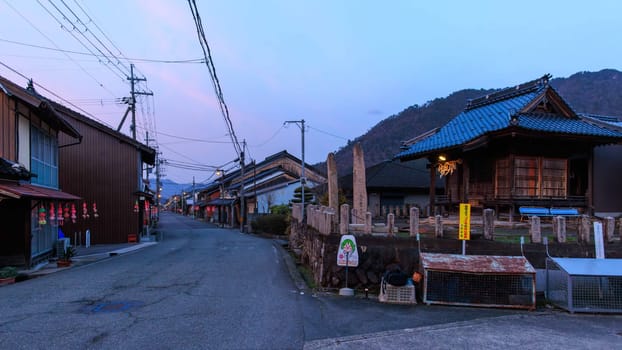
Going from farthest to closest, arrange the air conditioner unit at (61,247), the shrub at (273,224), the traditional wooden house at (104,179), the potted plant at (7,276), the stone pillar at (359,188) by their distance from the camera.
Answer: the shrub at (273,224) → the traditional wooden house at (104,179) → the air conditioner unit at (61,247) → the stone pillar at (359,188) → the potted plant at (7,276)

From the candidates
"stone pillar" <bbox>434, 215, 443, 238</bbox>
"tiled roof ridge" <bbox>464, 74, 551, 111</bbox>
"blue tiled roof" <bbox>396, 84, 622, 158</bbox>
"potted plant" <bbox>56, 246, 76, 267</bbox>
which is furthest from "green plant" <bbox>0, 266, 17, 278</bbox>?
"tiled roof ridge" <bbox>464, 74, 551, 111</bbox>

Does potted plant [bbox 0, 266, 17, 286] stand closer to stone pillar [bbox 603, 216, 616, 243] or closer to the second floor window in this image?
the second floor window

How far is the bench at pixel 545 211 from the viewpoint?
529 inches

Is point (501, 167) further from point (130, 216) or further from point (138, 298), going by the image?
point (130, 216)

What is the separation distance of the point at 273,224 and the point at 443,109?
35.1 meters

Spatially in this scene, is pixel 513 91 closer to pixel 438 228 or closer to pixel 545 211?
pixel 545 211

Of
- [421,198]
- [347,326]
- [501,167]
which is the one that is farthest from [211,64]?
[421,198]

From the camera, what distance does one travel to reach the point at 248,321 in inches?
295

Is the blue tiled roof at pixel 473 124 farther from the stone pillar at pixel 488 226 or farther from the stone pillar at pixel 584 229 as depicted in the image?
the stone pillar at pixel 488 226

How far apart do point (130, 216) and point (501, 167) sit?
22207 millimetres

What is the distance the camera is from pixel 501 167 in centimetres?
1438

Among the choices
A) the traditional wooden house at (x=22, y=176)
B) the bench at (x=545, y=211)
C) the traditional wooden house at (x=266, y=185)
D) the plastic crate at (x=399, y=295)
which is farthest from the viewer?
the traditional wooden house at (x=266, y=185)

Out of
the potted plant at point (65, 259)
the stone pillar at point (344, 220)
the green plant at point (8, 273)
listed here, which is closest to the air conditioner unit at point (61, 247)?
the potted plant at point (65, 259)

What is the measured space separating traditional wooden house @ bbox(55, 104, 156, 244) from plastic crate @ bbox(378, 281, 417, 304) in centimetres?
2160
